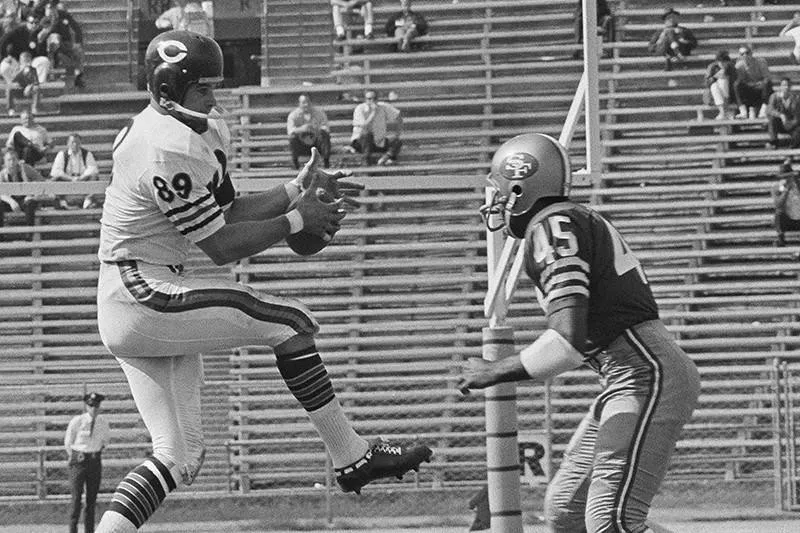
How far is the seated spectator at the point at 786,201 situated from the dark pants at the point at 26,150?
8.89 m

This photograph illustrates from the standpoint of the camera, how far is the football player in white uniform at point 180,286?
6152mm

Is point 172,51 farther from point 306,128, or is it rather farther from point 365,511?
point 306,128

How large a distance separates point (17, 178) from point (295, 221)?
13.5 meters

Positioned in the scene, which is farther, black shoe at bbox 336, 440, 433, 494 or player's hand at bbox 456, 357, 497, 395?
black shoe at bbox 336, 440, 433, 494

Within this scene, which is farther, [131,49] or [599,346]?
[131,49]

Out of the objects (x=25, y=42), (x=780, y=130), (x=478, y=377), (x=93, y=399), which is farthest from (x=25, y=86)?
(x=478, y=377)

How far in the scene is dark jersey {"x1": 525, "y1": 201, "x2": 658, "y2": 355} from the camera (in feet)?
19.8

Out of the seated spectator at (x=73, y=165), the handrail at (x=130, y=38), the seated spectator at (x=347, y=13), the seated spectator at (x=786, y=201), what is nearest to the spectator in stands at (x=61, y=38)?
the handrail at (x=130, y=38)

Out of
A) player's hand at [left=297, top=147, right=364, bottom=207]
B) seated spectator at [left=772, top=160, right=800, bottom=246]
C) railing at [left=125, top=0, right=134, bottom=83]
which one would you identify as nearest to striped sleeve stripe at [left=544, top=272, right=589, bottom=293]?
player's hand at [left=297, top=147, right=364, bottom=207]

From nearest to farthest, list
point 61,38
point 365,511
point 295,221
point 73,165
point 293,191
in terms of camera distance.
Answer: point 295,221 → point 293,191 → point 365,511 → point 73,165 → point 61,38

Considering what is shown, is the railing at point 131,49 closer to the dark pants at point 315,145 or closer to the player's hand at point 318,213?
the dark pants at point 315,145

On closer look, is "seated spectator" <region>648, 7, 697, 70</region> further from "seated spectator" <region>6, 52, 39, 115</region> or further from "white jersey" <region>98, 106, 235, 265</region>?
"white jersey" <region>98, 106, 235, 265</region>

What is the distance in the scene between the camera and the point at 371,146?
1961 centimetres

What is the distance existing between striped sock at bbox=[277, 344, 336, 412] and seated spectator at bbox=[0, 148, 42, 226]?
13.2 metres
